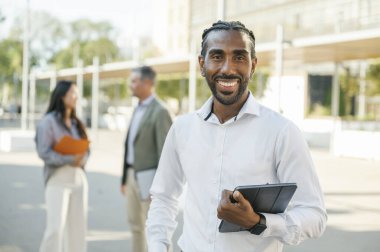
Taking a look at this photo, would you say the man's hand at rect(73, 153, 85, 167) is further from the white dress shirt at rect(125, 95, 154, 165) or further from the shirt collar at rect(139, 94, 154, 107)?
the shirt collar at rect(139, 94, 154, 107)

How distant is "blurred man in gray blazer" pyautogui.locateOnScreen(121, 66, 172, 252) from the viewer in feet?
18.1

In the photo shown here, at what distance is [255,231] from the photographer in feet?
6.81

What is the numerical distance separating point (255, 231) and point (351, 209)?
804cm

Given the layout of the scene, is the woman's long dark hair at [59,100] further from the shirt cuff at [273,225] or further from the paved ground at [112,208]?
the shirt cuff at [273,225]

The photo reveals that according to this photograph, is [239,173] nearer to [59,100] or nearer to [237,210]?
[237,210]

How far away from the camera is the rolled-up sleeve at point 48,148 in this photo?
5.42m

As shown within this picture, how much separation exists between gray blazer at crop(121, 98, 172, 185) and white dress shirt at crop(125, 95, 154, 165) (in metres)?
0.10

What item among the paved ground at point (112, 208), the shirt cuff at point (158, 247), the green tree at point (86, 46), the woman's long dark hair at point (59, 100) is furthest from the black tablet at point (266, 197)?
the green tree at point (86, 46)

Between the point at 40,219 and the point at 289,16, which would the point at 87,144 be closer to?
the point at 40,219

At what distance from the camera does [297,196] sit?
215 centimetres

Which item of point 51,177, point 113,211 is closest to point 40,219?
point 113,211

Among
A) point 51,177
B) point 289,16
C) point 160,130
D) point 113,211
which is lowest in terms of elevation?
point 113,211

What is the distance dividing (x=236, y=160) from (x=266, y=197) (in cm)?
25

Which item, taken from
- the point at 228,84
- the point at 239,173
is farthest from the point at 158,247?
the point at 228,84
